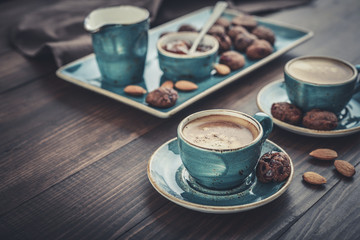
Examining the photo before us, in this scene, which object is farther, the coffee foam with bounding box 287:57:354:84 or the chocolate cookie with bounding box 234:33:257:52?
the chocolate cookie with bounding box 234:33:257:52

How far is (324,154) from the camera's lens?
88cm

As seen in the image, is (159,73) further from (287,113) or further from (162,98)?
(287,113)

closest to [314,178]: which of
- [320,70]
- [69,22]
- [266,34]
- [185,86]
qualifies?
[320,70]

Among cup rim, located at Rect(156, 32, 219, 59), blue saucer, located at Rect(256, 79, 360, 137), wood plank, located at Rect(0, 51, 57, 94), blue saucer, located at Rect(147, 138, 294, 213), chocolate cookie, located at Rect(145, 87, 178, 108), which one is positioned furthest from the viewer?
wood plank, located at Rect(0, 51, 57, 94)

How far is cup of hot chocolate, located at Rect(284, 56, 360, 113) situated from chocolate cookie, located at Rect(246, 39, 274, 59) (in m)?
0.26

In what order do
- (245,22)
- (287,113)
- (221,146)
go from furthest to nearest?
(245,22)
(287,113)
(221,146)

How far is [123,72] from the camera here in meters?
1.20

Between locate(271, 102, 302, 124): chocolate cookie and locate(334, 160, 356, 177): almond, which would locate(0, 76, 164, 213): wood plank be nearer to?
locate(271, 102, 302, 124): chocolate cookie

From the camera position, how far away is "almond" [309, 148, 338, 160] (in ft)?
2.86

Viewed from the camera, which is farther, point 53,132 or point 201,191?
point 53,132

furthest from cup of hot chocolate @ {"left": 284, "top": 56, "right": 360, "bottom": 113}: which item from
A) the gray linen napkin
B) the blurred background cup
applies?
the gray linen napkin

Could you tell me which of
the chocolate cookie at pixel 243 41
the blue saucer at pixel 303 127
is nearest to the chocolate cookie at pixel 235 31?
the chocolate cookie at pixel 243 41

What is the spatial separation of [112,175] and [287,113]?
0.45 meters

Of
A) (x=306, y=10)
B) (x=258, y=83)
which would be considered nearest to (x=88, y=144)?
(x=258, y=83)
